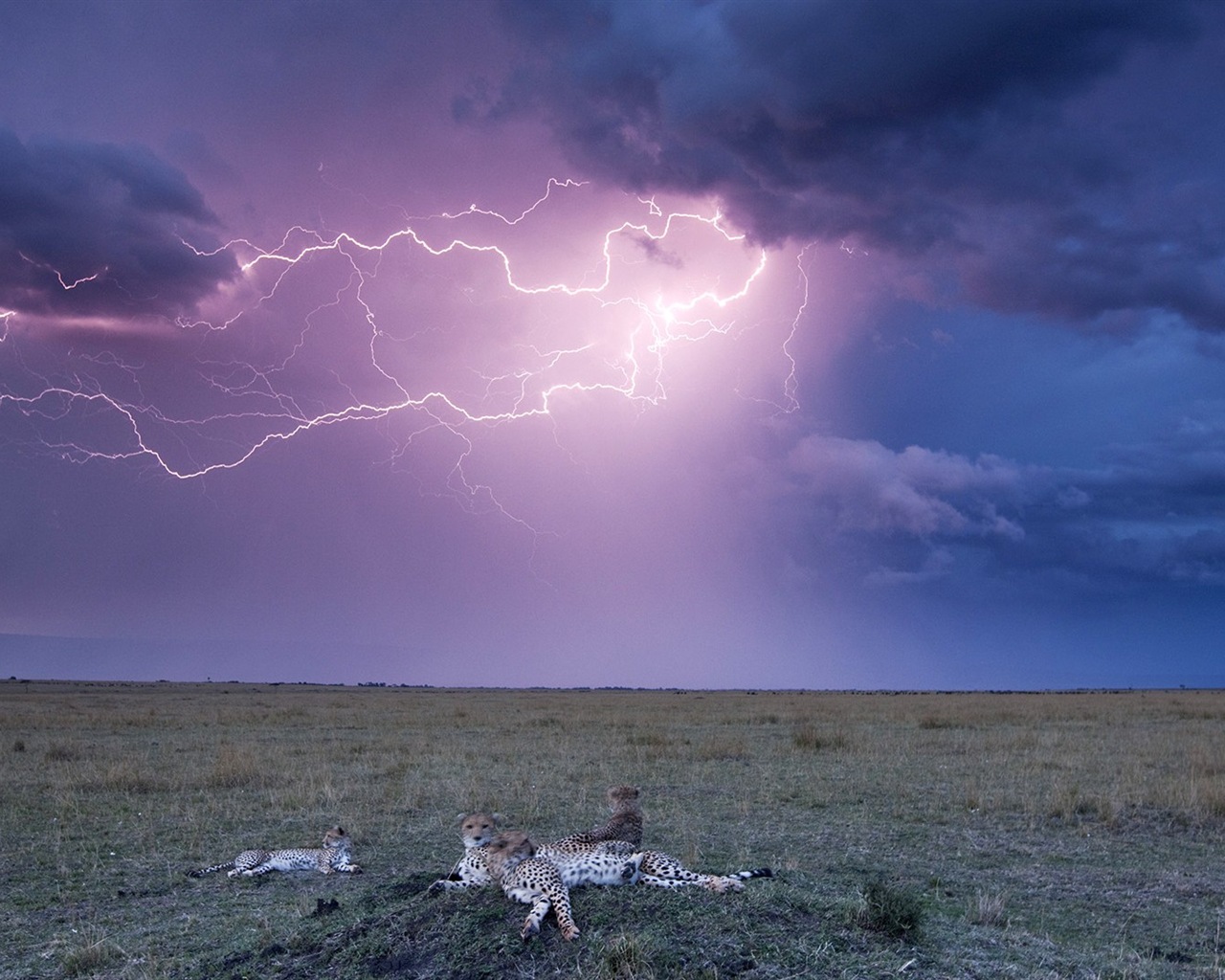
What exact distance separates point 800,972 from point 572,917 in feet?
4.82

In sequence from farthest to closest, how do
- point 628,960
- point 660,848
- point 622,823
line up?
point 660,848 → point 622,823 → point 628,960

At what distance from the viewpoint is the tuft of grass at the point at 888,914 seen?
6371 millimetres

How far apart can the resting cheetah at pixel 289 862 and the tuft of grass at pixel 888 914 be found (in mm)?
5613

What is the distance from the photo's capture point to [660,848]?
10.4 m

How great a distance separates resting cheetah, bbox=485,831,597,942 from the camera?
236 inches

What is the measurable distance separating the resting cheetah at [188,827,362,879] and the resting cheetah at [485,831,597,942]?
11.2ft

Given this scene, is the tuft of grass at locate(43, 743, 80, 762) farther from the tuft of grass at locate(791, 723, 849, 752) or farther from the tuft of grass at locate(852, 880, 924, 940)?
the tuft of grass at locate(852, 880, 924, 940)

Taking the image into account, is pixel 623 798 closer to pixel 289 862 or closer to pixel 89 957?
pixel 289 862

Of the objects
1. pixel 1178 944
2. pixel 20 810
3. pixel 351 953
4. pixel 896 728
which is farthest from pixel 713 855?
pixel 896 728

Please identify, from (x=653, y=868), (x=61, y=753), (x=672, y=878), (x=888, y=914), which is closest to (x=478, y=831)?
(x=653, y=868)

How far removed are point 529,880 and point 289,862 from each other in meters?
4.68

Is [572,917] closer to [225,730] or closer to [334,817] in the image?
[334,817]

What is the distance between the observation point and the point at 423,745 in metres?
22.8

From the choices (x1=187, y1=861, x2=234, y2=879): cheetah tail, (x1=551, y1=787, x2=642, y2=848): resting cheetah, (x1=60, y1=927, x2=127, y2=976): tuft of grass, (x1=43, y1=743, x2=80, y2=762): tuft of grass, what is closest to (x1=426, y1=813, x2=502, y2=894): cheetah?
(x1=551, y1=787, x2=642, y2=848): resting cheetah
